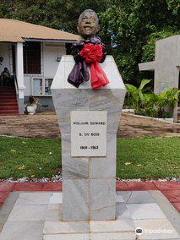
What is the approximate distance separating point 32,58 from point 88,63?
17420mm

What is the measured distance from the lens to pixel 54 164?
20.9 feet

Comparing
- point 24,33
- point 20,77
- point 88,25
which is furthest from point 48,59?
point 88,25

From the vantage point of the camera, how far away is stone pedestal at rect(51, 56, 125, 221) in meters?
3.53

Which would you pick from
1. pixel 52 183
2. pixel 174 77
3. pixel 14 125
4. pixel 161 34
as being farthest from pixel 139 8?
pixel 52 183

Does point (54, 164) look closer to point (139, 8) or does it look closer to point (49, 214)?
point (49, 214)

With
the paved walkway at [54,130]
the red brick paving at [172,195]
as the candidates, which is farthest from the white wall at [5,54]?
the red brick paving at [172,195]

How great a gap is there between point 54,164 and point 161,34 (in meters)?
16.3

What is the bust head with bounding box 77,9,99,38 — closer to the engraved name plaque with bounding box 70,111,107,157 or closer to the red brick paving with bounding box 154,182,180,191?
the engraved name plaque with bounding box 70,111,107,157

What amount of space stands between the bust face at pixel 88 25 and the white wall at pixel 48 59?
55.1 feet

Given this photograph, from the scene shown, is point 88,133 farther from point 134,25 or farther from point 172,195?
point 134,25

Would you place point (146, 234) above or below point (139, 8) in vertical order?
below

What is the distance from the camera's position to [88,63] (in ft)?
11.7

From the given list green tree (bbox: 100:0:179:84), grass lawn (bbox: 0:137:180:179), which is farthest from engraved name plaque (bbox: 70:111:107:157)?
green tree (bbox: 100:0:179:84)

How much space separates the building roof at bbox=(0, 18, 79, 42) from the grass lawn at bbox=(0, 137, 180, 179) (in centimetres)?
1036
